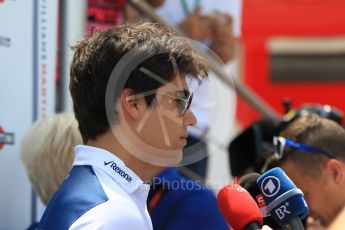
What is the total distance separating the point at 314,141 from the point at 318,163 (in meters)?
0.09

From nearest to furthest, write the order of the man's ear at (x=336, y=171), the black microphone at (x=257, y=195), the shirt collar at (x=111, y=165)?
the shirt collar at (x=111, y=165)
the black microphone at (x=257, y=195)
the man's ear at (x=336, y=171)

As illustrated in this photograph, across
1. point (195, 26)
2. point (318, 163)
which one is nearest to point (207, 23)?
point (195, 26)

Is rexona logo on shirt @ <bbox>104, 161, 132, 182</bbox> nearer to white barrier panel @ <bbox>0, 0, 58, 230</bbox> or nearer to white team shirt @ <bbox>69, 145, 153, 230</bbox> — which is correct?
white team shirt @ <bbox>69, 145, 153, 230</bbox>

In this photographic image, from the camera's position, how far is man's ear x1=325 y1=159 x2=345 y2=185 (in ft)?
8.46

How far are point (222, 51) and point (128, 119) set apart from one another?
7.24 ft

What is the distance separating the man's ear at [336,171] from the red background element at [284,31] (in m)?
5.76

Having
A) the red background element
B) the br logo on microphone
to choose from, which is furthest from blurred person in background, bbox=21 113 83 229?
the red background element

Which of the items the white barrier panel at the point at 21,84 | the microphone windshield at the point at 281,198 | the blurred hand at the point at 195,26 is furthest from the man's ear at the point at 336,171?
the blurred hand at the point at 195,26

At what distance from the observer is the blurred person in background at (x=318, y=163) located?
2.58 m

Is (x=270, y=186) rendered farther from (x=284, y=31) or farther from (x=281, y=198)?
(x=284, y=31)

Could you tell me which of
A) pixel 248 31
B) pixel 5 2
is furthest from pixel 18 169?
pixel 248 31

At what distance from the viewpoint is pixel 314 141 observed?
105 inches

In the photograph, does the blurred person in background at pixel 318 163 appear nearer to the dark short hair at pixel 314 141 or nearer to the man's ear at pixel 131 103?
the dark short hair at pixel 314 141

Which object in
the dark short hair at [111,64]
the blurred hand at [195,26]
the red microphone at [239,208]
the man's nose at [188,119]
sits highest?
the blurred hand at [195,26]
